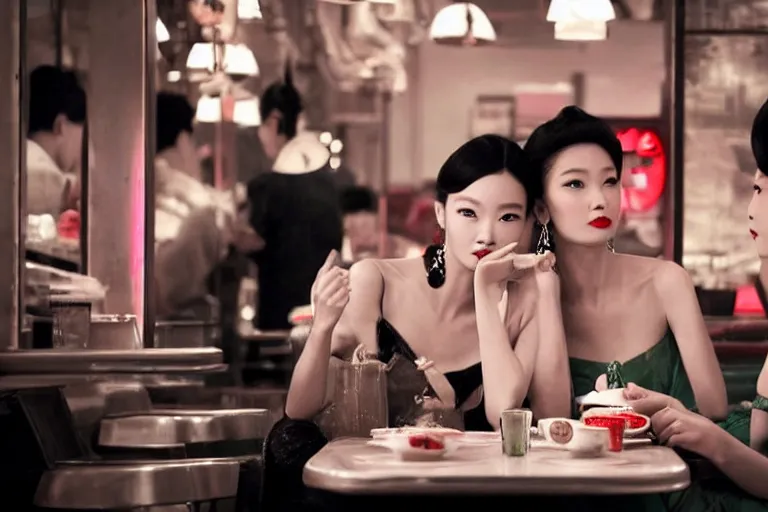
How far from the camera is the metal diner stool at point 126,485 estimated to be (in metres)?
3.79

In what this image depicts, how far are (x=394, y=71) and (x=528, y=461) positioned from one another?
2030mm

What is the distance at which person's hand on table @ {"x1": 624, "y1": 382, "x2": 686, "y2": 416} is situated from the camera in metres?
3.66

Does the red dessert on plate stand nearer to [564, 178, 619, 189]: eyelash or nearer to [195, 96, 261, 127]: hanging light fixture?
A: [564, 178, 619, 189]: eyelash

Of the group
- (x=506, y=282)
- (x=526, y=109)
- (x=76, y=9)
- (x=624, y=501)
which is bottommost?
(x=624, y=501)

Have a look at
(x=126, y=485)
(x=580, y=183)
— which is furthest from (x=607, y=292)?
(x=126, y=485)

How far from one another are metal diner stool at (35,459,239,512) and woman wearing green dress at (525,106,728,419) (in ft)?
3.89

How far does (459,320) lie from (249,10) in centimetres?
151

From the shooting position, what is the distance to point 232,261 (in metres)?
4.80

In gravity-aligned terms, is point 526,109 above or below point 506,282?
above

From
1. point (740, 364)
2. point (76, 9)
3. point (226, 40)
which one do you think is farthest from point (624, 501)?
point (76, 9)

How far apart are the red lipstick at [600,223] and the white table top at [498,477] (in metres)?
1.05

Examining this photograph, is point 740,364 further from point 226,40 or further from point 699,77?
point 226,40

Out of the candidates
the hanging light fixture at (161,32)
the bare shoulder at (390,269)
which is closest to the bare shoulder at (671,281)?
the bare shoulder at (390,269)

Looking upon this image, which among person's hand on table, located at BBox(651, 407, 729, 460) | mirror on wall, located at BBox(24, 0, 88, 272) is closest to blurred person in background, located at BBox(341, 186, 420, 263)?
mirror on wall, located at BBox(24, 0, 88, 272)
